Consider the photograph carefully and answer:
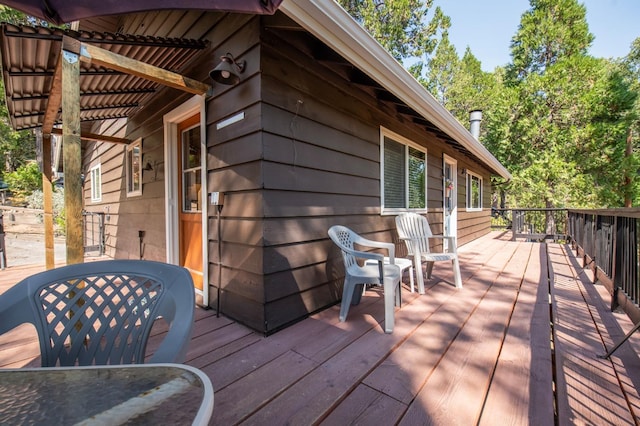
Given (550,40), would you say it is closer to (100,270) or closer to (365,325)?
(365,325)

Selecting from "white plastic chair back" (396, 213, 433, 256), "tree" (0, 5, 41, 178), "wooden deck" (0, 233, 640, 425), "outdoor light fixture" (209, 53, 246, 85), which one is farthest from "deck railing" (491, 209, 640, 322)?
"tree" (0, 5, 41, 178)

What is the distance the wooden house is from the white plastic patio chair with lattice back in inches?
35.4

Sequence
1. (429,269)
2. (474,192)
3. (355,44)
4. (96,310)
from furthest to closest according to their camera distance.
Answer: (474,192)
(429,269)
(355,44)
(96,310)

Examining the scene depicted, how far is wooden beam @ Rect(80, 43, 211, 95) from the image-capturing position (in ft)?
5.67

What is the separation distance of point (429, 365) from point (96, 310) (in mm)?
1650

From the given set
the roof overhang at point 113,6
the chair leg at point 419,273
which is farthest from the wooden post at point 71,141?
the chair leg at point 419,273

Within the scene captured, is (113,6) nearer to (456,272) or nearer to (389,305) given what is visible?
(389,305)

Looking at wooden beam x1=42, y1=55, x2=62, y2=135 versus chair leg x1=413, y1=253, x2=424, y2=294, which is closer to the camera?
wooden beam x1=42, y1=55, x2=62, y2=135

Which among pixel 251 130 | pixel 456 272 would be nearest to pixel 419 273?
pixel 456 272

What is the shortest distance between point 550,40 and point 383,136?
40.3 ft

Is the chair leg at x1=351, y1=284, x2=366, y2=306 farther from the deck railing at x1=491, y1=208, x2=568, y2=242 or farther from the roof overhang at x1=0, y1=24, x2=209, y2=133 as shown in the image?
the deck railing at x1=491, y1=208, x2=568, y2=242

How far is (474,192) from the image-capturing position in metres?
8.18

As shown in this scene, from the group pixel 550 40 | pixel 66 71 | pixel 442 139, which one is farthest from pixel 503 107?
pixel 66 71

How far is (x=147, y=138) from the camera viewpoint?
3641 mm
